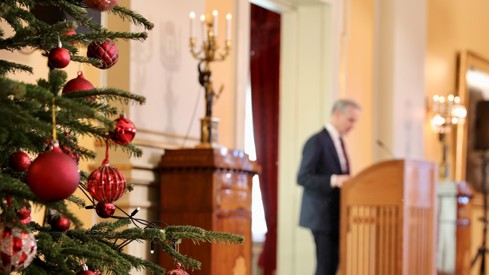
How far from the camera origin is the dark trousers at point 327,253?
566 centimetres

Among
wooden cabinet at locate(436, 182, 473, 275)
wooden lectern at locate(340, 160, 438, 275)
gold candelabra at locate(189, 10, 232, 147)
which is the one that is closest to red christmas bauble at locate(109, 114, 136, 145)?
gold candelabra at locate(189, 10, 232, 147)

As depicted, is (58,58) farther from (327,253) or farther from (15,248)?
(327,253)

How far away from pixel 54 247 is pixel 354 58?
21.0 ft

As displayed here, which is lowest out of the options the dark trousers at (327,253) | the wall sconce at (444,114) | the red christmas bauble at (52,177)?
the dark trousers at (327,253)

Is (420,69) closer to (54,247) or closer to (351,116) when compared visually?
(351,116)

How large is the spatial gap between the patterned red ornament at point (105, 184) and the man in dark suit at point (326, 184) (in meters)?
3.74

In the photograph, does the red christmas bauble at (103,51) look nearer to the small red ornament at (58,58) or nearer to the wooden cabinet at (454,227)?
the small red ornament at (58,58)

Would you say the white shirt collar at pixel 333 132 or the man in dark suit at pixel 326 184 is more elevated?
the white shirt collar at pixel 333 132

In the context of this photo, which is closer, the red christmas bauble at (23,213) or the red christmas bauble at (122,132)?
the red christmas bauble at (23,213)

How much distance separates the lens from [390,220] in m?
5.34

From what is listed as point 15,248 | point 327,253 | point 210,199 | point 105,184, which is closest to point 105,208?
point 105,184

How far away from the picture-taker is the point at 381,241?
535cm

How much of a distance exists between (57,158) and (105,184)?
0.48 m

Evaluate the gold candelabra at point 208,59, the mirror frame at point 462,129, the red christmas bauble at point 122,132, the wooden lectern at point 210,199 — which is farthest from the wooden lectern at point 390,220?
the mirror frame at point 462,129
